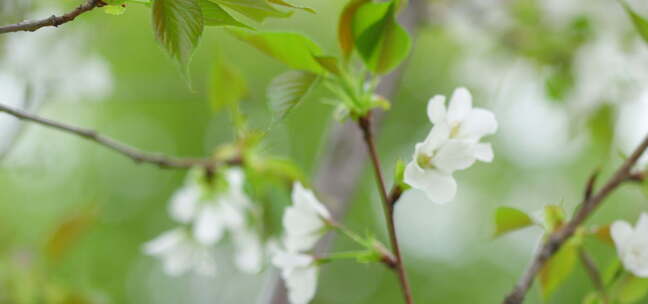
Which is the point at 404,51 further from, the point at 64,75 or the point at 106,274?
the point at 106,274

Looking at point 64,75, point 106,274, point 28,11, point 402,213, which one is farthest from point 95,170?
point 28,11

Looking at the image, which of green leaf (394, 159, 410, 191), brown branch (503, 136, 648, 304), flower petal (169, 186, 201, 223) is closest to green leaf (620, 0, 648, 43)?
brown branch (503, 136, 648, 304)

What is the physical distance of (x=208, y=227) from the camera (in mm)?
585

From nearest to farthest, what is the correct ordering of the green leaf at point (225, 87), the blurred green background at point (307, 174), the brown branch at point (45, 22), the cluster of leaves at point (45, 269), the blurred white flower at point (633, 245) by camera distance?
the brown branch at point (45, 22), the blurred white flower at point (633, 245), the green leaf at point (225, 87), the cluster of leaves at point (45, 269), the blurred green background at point (307, 174)

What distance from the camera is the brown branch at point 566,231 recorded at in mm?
366

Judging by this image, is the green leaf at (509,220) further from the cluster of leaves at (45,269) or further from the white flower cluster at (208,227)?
the cluster of leaves at (45,269)

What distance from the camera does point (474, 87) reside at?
1.14 metres

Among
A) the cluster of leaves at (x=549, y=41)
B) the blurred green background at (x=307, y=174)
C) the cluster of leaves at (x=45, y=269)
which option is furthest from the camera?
the blurred green background at (x=307, y=174)

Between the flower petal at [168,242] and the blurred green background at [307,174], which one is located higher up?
the flower petal at [168,242]

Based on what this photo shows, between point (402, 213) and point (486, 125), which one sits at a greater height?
point (486, 125)

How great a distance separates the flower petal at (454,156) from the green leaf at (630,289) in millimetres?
144

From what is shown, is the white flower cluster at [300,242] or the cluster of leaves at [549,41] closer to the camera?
the white flower cluster at [300,242]

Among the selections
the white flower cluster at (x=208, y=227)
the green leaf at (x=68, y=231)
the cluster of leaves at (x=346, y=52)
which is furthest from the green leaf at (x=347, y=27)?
the green leaf at (x=68, y=231)

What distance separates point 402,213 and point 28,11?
2.48 metres
